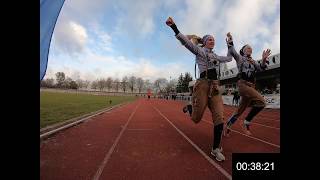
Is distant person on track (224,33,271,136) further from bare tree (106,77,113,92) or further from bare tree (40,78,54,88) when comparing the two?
bare tree (106,77,113,92)

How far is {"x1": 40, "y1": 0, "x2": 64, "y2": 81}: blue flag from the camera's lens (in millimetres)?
5094

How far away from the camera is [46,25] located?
5191 millimetres

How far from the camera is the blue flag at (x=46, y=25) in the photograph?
509cm

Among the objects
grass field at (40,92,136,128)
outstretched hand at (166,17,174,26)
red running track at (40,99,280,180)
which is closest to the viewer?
red running track at (40,99,280,180)

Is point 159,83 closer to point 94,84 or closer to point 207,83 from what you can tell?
point 94,84

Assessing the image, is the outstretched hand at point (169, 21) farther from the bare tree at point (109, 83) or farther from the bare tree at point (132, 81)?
the bare tree at point (109, 83)

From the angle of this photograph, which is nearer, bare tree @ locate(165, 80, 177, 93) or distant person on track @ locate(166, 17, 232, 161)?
distant person on track @ locate(166, 17, 232, 161)

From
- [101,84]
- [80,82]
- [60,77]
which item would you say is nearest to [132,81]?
[101,84]

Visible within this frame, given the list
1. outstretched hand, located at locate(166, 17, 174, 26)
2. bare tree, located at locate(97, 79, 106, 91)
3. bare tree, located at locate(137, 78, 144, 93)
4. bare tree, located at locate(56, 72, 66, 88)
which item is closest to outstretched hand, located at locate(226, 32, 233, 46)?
outstretched hand, located at locate(166, 17, 174, 26)

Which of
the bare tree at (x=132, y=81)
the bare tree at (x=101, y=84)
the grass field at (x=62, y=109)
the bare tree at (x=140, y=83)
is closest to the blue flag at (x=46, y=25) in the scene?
the grass field at (x=62, y=109)

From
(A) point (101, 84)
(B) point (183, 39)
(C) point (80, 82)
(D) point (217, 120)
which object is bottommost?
(D) point (217, 120)
